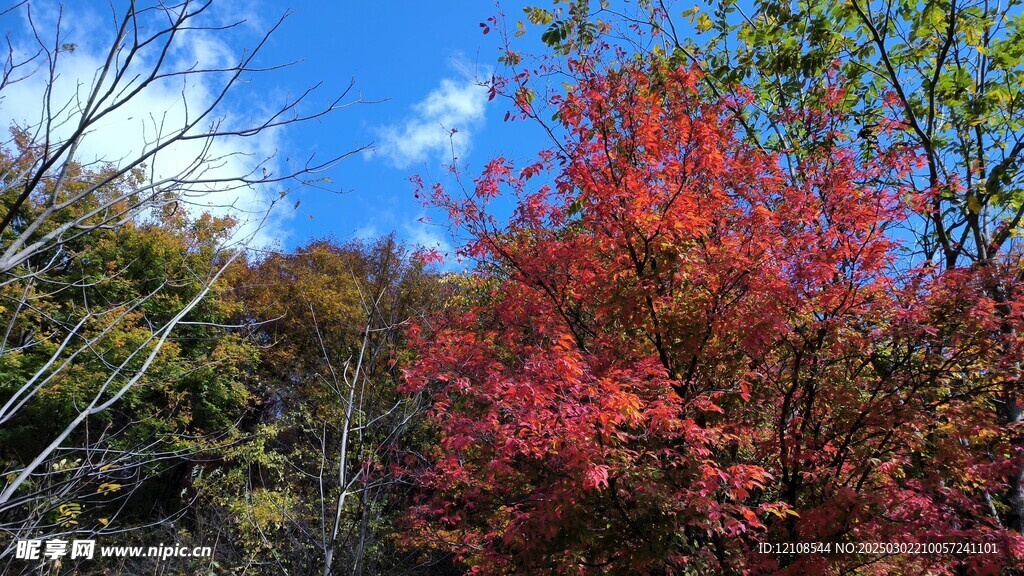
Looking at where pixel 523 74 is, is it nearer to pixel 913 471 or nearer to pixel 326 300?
pixel 913 471

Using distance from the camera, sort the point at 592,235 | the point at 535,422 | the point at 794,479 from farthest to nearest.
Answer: the point at 592,235, the point at 794,479, the point at 535,422

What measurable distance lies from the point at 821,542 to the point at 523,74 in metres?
4.96

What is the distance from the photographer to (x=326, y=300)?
69.9ft

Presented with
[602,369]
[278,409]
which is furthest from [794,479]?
[278,409]

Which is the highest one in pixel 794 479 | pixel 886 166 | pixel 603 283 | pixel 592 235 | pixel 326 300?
pixel 326 300

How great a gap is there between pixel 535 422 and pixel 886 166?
4.16 meters

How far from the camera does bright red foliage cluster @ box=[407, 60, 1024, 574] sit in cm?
420

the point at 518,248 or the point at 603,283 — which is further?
the point at 518,248

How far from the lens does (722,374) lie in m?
5.18

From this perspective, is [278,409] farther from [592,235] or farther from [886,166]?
[886,166]

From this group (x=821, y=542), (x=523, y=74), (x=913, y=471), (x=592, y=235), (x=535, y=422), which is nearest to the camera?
(x=535, y=422)

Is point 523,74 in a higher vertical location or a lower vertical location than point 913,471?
higher

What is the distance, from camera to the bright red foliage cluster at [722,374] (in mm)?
4195

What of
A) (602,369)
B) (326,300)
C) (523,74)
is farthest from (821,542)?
(326,300)
